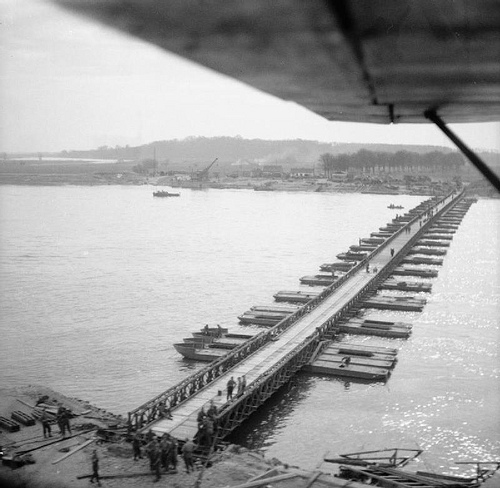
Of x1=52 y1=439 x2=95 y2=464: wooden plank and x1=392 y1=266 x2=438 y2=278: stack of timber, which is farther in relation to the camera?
x1=392 y1=266 x2=438 y2=278: stack of timber

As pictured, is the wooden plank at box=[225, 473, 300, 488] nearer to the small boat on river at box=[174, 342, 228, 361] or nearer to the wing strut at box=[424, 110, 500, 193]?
the wing strut at box=[424, 110, 500, 193]

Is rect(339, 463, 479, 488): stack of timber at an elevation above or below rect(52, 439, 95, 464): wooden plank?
below

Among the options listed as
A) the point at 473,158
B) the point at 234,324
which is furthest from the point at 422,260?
the point at 473,158

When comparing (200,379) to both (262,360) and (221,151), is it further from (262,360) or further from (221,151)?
(221,151)

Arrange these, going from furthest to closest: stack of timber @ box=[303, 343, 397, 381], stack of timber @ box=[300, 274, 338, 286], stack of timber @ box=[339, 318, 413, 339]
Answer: stack of timber @ box=[300, 274, 338, 286] → stack of timber @ box=[339, 318, 413, 339] → stack of timber @ box=[303, 343, 397, 381]

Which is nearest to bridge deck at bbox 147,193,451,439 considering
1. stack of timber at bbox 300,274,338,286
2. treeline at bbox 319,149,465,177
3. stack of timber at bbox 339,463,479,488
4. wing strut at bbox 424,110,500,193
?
stack of timber at bbox 300,274,338,286

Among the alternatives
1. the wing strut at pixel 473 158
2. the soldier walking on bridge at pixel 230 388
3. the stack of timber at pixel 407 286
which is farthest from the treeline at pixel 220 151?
the wing strut at pixel 473 158

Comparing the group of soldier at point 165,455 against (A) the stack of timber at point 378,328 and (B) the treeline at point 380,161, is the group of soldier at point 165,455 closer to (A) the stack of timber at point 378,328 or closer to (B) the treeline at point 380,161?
(A) the stack of timber at point 378,328

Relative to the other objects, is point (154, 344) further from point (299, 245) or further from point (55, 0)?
point (299, 245)
